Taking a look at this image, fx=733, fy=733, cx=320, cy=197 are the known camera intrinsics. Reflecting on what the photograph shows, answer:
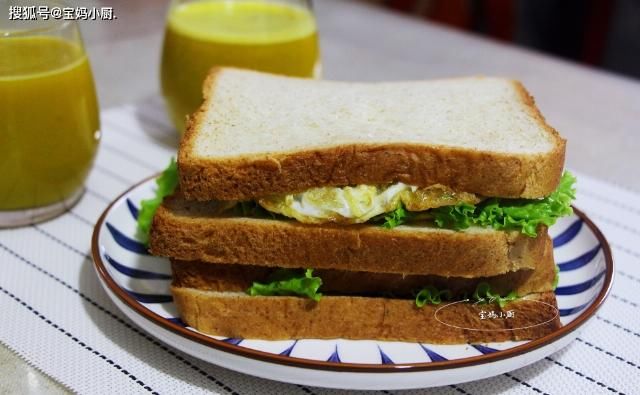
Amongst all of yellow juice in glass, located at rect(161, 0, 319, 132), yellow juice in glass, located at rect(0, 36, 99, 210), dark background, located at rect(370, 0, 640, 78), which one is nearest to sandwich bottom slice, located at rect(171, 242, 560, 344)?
yellow juice in glass, located at rect(0, 36, 99, 210)

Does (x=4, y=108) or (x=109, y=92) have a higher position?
(x=4, y=108)

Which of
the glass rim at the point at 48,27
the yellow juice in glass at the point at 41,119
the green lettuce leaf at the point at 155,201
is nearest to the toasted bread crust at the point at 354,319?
the green lettuce leaf at the point at 155,201

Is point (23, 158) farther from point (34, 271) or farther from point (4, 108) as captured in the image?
point (34, 271)

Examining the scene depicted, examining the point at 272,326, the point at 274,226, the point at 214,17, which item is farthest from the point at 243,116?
the point at 214,17

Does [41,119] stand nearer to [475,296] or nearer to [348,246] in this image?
[348,246]

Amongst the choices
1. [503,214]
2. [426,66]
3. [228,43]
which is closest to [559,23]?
[426,66]

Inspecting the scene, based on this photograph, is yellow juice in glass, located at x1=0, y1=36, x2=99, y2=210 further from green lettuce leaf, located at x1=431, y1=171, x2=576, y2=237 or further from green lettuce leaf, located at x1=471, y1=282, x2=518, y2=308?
green lettuce leaf, located at x1=471, y1=282, x2=518, y2=308

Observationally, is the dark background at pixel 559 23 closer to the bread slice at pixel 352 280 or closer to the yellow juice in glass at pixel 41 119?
the yellow juice in glass at pixel 41 119
